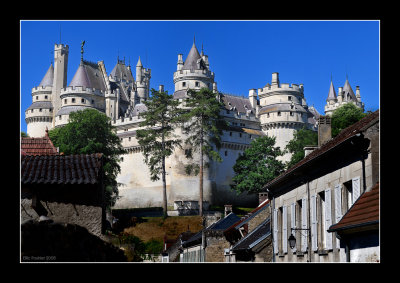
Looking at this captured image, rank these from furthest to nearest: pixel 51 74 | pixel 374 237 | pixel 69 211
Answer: pixel 51 74
pixel 69 211
pixel 374 237

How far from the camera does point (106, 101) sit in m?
97.4

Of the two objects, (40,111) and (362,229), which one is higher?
(40,111)

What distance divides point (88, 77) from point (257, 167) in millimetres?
34177

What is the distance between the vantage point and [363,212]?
43.7ft

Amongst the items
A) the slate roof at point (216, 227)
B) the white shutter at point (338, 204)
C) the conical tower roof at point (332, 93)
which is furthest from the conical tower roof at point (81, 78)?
the white shutter at point (338, 204)

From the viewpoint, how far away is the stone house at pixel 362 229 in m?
12.8

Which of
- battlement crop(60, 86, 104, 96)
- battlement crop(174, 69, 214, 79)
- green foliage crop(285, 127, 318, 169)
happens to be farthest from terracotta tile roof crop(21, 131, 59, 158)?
battlement crop(60, 86, 104, 96)

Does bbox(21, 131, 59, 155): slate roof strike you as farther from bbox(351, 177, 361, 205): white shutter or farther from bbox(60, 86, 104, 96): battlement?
bbox(60, 86, 104, 96): battlement

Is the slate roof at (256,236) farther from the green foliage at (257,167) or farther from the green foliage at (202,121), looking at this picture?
the green foliage at (202,121)

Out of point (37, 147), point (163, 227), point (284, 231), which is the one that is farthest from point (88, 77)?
point (284, 231)

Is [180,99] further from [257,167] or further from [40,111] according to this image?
[40,111]
